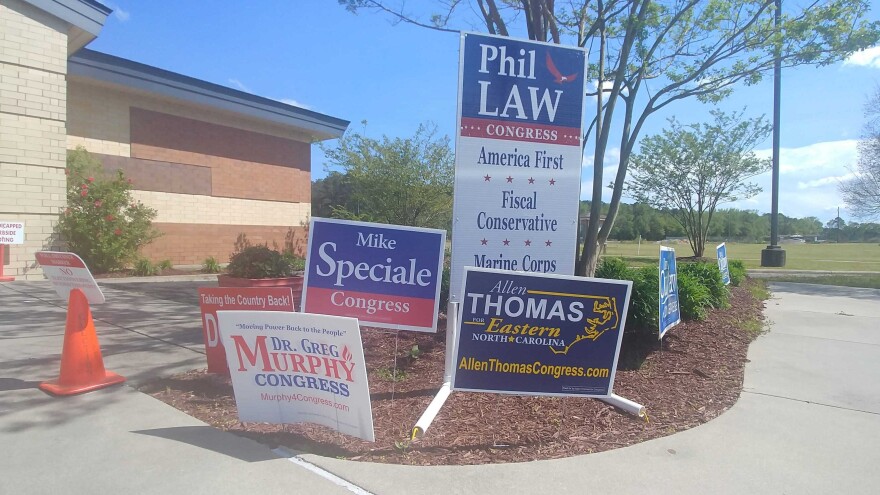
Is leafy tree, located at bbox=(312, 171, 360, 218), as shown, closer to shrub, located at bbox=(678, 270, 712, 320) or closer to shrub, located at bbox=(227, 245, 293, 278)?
shrub, located at bbox=(227, 245, 293, 278)

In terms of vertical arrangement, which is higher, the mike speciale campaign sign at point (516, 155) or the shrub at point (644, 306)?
the mike speciale campaign sign at point (516, 155)

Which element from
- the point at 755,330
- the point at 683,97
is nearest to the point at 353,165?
the point at 683,97

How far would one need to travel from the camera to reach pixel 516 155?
17.0 feet

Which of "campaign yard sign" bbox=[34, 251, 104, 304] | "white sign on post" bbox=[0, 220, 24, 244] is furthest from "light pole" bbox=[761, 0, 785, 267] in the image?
"white sign on post" bbox=[0, 220, 24, 244]

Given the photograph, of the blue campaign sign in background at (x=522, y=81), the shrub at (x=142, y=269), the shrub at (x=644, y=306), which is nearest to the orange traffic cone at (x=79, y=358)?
the blue campaign sign in background at (x=522, y=81)

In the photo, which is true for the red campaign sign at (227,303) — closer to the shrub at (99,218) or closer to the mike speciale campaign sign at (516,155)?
the mike speciale campaign sign at (516,155)

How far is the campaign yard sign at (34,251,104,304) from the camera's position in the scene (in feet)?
17.5

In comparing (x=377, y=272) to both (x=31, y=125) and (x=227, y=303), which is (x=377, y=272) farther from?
(x=31, y=125)

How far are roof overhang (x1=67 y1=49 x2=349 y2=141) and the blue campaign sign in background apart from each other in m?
16.0

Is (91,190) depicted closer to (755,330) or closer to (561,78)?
(561,78)

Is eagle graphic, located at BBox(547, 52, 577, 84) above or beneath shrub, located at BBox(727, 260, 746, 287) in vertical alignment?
above

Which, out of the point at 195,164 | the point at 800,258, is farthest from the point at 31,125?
the point at 800,258

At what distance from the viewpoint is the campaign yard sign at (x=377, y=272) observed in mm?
4969

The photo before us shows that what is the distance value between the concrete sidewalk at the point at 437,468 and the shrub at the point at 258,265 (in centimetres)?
219
